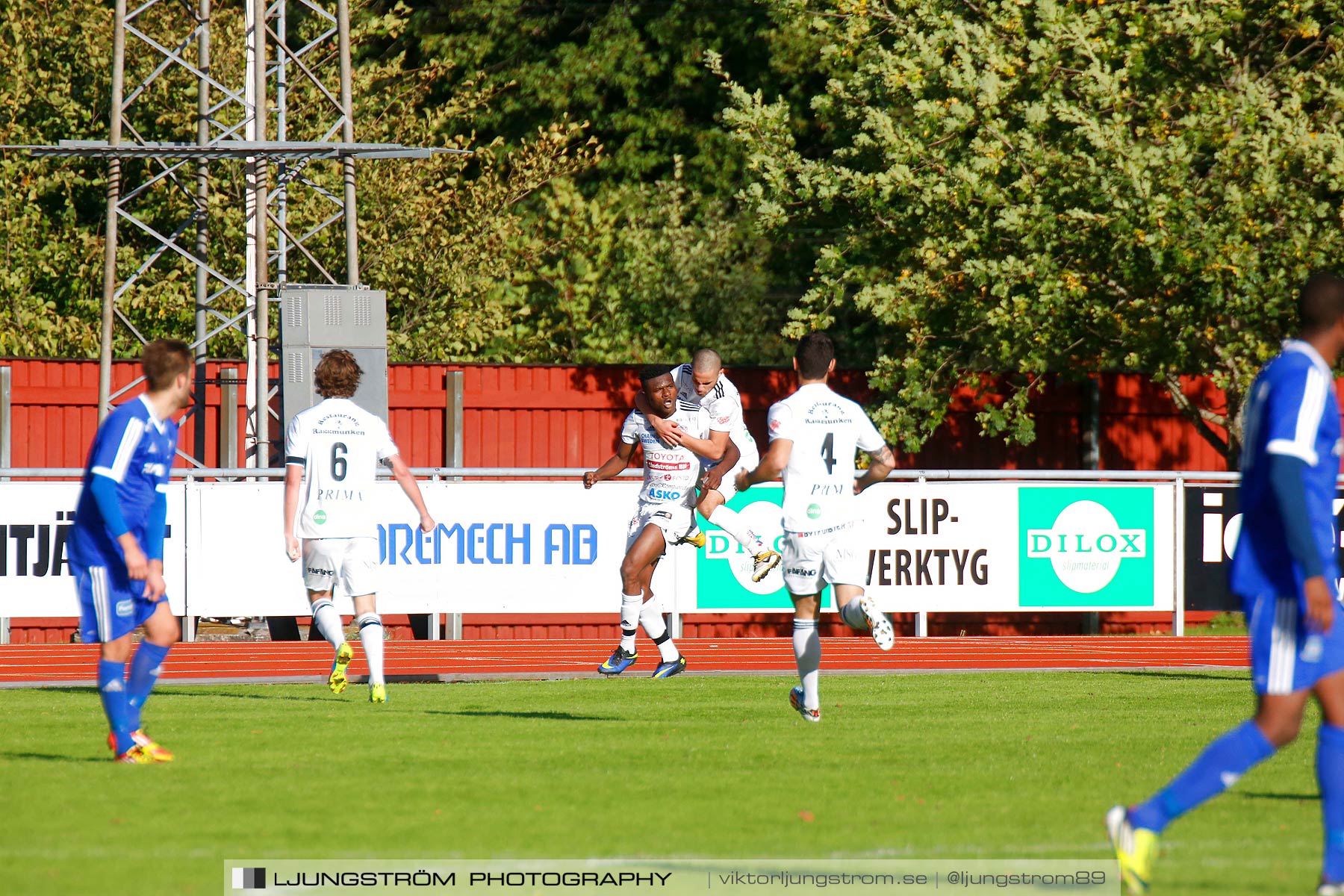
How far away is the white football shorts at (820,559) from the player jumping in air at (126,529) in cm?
347

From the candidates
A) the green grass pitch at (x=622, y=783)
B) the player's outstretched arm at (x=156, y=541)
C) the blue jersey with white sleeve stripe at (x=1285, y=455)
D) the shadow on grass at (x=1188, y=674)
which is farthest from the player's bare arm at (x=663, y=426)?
the blue jersey with white sleeve stripe at (x=1285, y=455)

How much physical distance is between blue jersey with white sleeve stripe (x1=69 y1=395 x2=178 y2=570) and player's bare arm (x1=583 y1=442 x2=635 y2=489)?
14.4ft

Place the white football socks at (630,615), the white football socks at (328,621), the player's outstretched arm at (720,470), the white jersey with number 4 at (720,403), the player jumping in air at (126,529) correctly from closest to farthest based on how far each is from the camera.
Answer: the player jumping in air at (126,529) < the white football socks at (328,621) < the player's outstretched arm at (720,470) < the white football socks at (630,615) < the white jersey with number 4 at (720,403)

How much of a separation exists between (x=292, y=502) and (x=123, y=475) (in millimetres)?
2560

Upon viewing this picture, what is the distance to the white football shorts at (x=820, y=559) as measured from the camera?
9812mm

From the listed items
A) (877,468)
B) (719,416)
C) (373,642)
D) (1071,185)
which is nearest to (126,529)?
(373,642)

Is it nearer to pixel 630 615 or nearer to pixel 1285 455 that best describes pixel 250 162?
pixel 630 615

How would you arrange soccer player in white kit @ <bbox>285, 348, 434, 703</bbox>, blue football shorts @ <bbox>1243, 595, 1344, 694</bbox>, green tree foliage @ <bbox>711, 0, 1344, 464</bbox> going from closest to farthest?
1. blue football shorts @ <bbox>1243, 595, 1344, 694</bbox>
2. soccer player in white kit @ <bbox>285, 348, 434, 703</bbox>
3. green tree foliage @ <bbox>711, 0, 1344, 464</bbox>

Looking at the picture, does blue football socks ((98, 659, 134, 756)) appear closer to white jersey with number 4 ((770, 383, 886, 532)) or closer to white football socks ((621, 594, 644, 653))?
white jersey with number 4 ((770, 383, 886, 532))

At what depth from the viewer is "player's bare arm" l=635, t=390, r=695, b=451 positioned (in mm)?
12250

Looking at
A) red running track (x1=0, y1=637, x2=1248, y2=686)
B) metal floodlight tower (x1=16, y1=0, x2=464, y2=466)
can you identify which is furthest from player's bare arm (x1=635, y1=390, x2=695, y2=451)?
metal floodlight tower (x1=16, y1=0, x2=464, y2=466)

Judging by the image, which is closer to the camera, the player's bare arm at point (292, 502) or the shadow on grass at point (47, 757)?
the shadow on grass at point (47, 757)

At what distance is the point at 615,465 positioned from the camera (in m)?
12.8

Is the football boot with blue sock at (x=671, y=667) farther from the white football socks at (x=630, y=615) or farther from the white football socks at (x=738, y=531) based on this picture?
the white football socks at (x=738, y=531)
